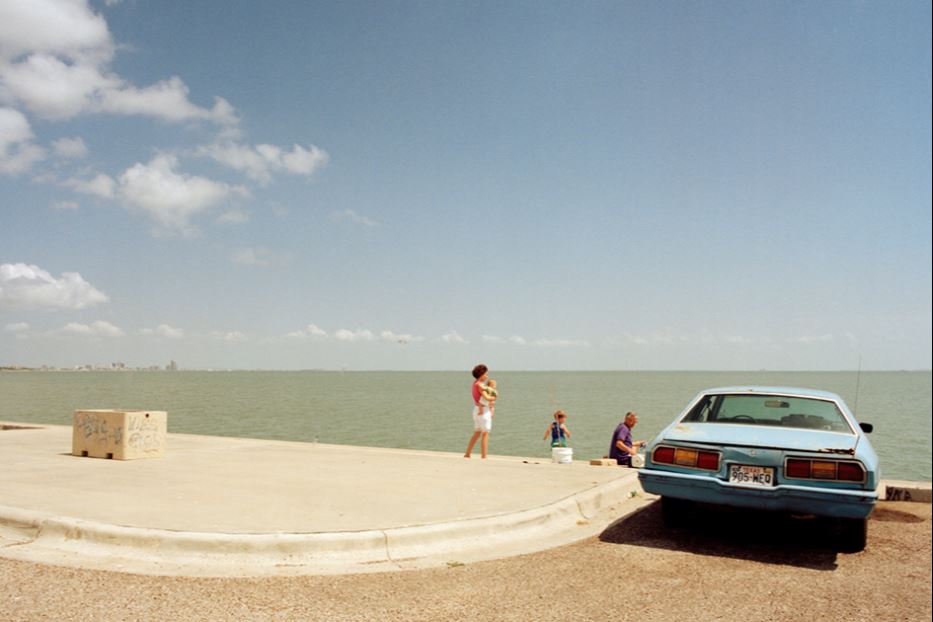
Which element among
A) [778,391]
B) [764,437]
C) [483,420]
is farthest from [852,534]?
[483,420]

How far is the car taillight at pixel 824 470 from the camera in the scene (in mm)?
5480

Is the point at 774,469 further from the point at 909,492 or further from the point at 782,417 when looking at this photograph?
the point at 909,492

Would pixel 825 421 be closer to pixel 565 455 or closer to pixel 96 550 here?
pixel 565 455

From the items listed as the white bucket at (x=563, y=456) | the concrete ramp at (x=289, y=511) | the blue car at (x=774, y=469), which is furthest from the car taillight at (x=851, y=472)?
the white bucket at (x=563, y=456)

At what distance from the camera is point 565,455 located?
11320 mm

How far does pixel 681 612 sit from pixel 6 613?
4.23m

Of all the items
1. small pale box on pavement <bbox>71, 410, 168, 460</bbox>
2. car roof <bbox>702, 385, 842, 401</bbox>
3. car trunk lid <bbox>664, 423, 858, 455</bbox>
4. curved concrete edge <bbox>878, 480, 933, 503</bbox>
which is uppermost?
car roof <bbox>702, 385, 842, 401</bbox>

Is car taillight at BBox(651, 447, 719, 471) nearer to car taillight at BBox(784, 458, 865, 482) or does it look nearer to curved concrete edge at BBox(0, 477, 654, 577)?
car taillight at BBox(784, 458, 865, 482)

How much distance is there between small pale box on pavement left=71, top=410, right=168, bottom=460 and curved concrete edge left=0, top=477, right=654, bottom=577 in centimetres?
379

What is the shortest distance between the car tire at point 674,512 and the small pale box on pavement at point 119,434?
24.0 ft

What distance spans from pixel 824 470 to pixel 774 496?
47 centimetres

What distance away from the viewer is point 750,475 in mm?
5770

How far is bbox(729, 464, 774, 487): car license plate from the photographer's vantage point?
571 cm

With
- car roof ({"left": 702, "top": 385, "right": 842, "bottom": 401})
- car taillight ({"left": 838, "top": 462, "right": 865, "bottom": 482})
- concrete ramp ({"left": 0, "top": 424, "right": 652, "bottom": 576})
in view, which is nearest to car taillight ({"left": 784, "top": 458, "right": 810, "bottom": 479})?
car taillight ({"left": 838, "top": 462, "right": 865, "bottom": 482})
